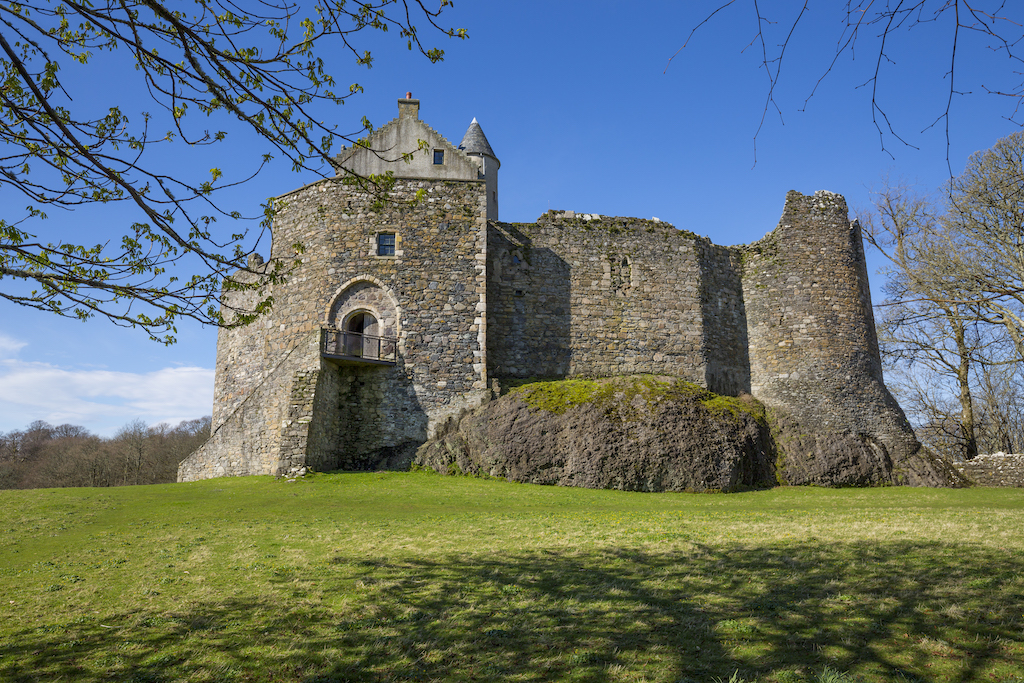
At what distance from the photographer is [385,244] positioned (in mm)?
18875

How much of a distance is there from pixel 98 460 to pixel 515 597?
38689mm

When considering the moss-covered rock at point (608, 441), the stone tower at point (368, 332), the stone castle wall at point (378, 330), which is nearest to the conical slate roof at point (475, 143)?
the stone tower at point (368, 332)

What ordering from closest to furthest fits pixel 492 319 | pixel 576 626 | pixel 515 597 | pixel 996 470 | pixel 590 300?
pixel 576 626 < pixel 515 597 < pixel 996 470 < pixel 492 319 < pixel 590 300

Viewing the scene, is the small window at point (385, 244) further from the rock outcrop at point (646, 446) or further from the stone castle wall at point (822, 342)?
the stone castle wall at point (822, 342)

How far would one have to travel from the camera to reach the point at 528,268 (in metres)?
19.9

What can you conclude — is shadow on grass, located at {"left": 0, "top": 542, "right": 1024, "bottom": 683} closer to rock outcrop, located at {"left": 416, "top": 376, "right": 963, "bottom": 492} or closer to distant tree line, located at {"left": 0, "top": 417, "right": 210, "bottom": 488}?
rock outcrop, located at {"left": 416, "top": 376, "right": 963, "bottom": 492}

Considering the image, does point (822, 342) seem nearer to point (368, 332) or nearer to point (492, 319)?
point (492, 319)

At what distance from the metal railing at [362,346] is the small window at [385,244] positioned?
8.25 ft

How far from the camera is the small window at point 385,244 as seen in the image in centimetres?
1880

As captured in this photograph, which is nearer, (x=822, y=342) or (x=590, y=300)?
(x=590, y=300)

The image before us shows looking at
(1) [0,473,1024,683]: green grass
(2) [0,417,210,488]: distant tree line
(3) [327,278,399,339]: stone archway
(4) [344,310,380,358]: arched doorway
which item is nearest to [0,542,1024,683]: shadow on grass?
(1) [0,473,1024,683]: green grass

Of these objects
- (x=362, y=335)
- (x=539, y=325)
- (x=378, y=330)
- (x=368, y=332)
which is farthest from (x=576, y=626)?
(x=539, y=325)

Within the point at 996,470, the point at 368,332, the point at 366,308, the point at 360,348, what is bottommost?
the point at 996,470

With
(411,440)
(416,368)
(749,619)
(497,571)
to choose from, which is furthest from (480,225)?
(749,619)
